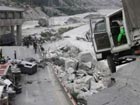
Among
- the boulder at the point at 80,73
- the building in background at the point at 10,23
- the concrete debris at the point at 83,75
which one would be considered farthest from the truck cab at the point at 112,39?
the building in background at the point at 10,23

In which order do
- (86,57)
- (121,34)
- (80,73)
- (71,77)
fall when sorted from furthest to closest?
(86,57), (80,73), (71,77), (121,34)

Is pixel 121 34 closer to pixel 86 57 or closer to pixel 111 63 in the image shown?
pixel 111 63

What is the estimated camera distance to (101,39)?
1566cm

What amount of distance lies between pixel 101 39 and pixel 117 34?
0.67m

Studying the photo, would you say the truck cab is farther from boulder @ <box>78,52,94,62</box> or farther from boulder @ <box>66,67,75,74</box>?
boulder @ <box>78,52,94,62</box>

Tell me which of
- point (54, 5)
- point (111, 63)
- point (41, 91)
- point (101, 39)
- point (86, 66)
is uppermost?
point (54, 5)

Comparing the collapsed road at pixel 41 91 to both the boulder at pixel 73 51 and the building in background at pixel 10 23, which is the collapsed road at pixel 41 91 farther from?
the building in background at pixel 10 23

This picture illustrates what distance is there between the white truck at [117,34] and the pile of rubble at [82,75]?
1.14m

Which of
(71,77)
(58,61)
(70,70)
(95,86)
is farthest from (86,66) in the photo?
(95,86)

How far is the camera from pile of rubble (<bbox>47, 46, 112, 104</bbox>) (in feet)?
57.6

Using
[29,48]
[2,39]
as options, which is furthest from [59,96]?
[2,39]

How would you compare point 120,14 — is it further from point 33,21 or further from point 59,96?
point 33,21

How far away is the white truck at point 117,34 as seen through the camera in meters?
14.0

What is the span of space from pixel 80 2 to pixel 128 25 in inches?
5631
